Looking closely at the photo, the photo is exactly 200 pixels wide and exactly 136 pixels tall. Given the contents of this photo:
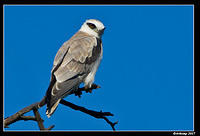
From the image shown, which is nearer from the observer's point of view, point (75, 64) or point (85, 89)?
point (85, 89)

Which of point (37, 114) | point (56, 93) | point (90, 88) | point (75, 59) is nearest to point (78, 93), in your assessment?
point (90, 88)

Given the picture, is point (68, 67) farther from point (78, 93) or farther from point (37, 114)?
point (37, 114)

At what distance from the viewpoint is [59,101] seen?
4930 mm

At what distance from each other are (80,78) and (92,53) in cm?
64

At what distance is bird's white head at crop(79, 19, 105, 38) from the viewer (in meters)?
6.50

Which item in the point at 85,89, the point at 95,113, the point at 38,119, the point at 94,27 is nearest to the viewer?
the point at 38,119

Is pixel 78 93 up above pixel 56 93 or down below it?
above

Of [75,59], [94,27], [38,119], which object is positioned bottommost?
[38,119]

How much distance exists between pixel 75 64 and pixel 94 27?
1279mm

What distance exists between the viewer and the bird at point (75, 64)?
4965 millimetres

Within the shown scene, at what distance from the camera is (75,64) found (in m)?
5.66

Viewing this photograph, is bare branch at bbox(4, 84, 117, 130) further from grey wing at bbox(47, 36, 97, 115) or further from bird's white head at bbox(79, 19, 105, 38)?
bird's white head at bbox(79, 19, 105, 38)

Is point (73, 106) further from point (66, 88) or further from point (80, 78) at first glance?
point (80, 78)

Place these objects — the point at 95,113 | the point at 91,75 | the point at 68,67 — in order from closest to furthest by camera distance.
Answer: the point at 95,113 < the point at 68,67 < the point at 91,75
